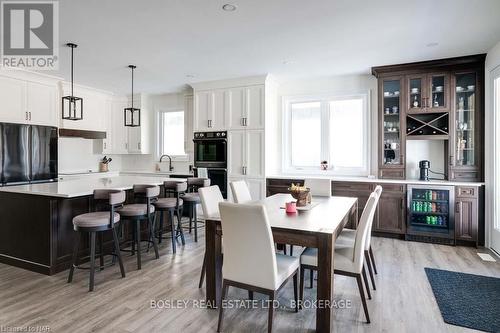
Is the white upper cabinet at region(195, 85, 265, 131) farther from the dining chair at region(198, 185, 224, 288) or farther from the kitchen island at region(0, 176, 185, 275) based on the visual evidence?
the kitchen island at region(0, 176, 185, 275)

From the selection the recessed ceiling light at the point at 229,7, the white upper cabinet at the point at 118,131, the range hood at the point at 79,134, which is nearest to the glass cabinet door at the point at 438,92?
the recessed ceiling light at the point at 229,7

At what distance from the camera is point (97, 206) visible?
3533mm

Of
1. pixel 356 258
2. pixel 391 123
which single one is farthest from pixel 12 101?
pixel 391 123

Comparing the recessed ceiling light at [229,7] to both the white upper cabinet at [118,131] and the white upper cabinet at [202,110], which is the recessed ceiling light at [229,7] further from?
the white upper cabinet at [118,131]

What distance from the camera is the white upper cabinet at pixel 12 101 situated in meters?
4.64

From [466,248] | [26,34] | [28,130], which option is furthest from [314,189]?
[28,130]

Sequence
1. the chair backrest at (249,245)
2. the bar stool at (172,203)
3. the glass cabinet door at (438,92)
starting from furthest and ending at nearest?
the glass cabinet door at (438,92), the bar stool at (172,203), the chair backrest at (249,245)

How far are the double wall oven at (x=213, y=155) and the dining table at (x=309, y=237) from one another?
8.61 feet

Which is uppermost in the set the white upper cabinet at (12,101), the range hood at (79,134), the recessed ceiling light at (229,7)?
the recessed ceiling light at (229,7)

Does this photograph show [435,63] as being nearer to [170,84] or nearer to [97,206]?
[170,84]

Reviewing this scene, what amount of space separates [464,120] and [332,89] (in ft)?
6.80

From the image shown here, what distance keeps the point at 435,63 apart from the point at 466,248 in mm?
2693

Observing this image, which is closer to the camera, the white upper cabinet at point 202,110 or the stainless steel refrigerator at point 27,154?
the stainless steel refrigerator at point 27,154

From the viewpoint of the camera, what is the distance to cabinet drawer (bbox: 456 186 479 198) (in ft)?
13.4
